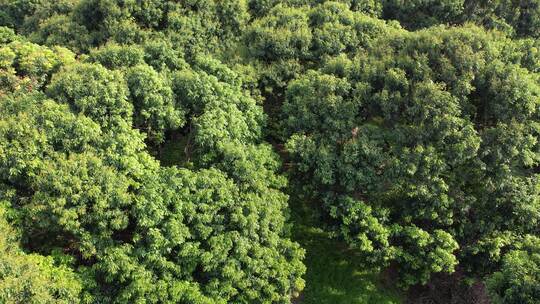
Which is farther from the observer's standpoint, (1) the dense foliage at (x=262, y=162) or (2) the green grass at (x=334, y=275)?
(2) the green grass at (x=334, y=275)

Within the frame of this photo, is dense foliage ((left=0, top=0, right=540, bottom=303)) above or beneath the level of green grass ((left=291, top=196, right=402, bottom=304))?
above

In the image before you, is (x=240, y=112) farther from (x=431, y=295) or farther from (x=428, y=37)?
(x=431, y=295)

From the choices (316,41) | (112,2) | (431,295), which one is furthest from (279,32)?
(431,295)

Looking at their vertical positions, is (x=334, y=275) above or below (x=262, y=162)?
below

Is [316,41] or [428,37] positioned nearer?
Answer: [428,37]

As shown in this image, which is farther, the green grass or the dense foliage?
the green grass
